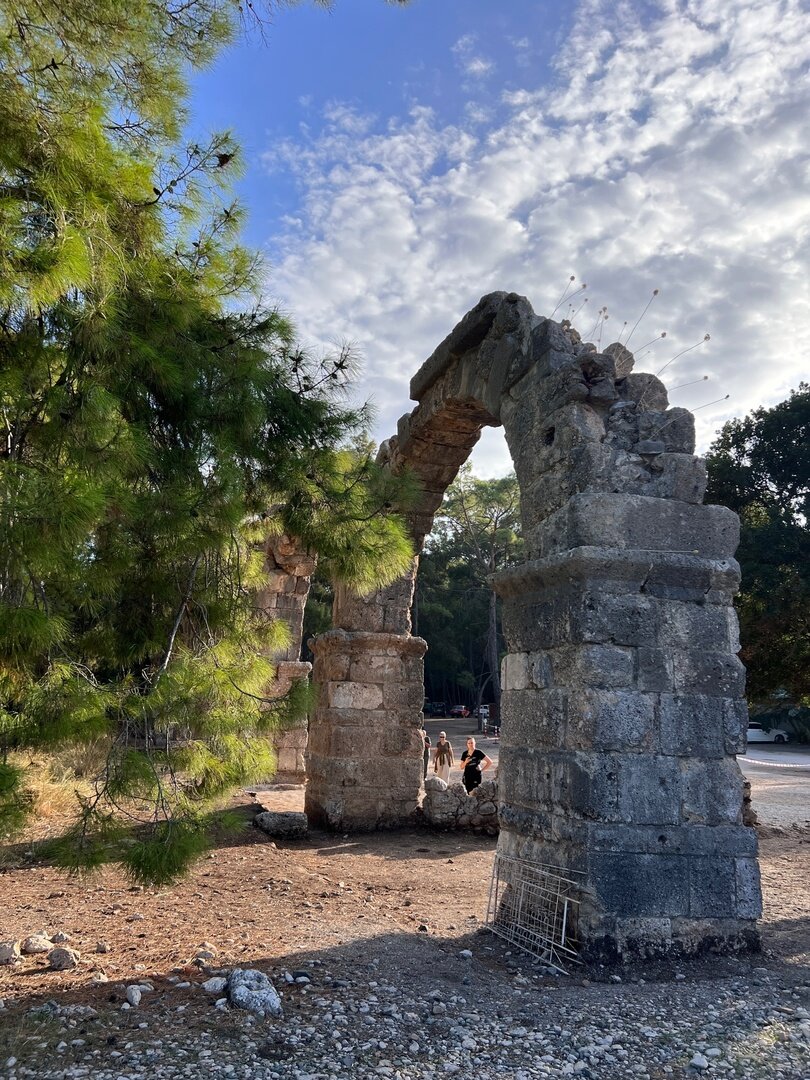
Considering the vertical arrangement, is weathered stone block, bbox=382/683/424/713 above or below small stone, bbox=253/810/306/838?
above

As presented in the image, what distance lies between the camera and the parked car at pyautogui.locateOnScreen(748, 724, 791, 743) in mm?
27047

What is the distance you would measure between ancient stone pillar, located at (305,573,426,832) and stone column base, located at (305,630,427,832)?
1cm

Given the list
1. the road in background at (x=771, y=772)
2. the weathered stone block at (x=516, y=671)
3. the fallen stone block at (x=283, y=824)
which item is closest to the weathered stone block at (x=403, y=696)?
the fallen stone block at (x=283, y=824)

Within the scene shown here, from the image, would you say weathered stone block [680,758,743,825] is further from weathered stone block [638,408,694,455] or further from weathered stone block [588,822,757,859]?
weathered stone block [638,408,694,455]

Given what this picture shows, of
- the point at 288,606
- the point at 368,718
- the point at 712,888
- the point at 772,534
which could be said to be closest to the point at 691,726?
the point at 712,888

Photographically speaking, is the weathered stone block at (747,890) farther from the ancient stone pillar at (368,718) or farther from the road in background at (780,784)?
the ancient stone pillar at (368,718)

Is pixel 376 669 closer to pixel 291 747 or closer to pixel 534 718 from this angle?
pixel 291 747

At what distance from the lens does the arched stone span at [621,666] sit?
13.1 ft

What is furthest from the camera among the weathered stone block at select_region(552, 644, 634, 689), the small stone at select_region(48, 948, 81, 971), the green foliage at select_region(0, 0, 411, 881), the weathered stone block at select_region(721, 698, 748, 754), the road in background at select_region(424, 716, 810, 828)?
the road in background at select_region(424, 716, 810, 828)

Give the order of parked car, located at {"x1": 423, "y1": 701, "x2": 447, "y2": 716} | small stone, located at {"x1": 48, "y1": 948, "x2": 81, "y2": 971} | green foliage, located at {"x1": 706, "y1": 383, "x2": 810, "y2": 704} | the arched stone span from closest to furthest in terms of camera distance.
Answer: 1. small stone, located at {"x1": 48, "y1": 948, "x2": 81, "y2": 971}
2. the arched stone span
3. green foliage, located at {"x1": 706, "y1": 383, "x2": 810, "y2": 704}
4. parked car, located at {"x1": 423, "y1": 701, "x2": 447, "y2": 716}

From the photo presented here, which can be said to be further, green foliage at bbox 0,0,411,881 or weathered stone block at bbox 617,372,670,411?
weathered stone block at bbox 617,372,670,411

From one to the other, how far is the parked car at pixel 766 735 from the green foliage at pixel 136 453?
26.3 meters

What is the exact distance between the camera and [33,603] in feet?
8.84

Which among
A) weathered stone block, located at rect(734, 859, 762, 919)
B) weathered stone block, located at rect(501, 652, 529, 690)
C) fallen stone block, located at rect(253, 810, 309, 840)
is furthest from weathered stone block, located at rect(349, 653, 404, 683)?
weathered stone block, located at rect(734, 859, 762, 919)
